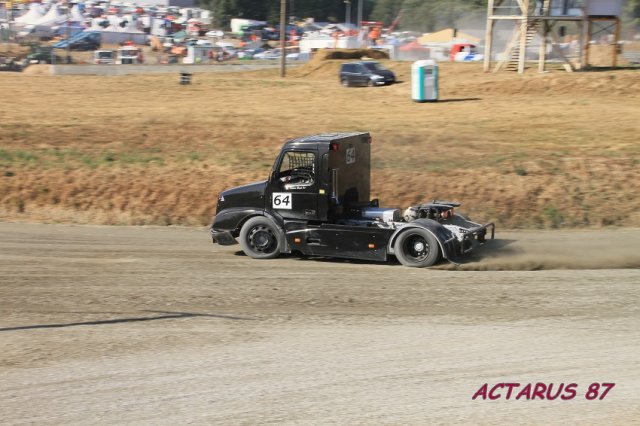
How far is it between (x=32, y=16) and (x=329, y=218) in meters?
88.9

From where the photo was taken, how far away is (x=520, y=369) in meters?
8.12

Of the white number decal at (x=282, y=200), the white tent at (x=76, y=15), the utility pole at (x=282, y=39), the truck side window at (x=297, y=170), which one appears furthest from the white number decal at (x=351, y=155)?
the white tent at (x=76, y=15)

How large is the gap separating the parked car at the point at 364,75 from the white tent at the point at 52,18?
61.3m

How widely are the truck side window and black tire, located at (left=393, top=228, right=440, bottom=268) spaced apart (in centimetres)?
178

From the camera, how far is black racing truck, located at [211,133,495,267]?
42.0 feet

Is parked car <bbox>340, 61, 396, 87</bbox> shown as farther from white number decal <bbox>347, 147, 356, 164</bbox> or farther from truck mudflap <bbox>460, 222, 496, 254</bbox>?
truck mudflap <bbox>460, 222, 496, 254</bbox>

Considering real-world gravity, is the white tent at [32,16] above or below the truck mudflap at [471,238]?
above

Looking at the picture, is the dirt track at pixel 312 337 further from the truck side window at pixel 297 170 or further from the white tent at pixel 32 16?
the white tent at pixel 32 16

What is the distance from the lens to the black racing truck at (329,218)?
1279cm

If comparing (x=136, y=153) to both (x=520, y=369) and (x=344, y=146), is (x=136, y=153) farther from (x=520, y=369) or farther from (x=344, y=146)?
(x=520, y=369)

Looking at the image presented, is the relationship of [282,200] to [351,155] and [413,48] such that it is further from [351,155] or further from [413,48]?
[413,48]

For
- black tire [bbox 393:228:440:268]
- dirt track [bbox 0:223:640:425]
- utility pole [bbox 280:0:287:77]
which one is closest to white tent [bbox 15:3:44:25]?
utility pole [bbox 280:0:287:77]

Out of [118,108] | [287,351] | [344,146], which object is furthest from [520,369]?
[118,108]

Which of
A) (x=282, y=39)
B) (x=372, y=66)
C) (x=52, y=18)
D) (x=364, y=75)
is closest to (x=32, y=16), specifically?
(x=52, y=18)
